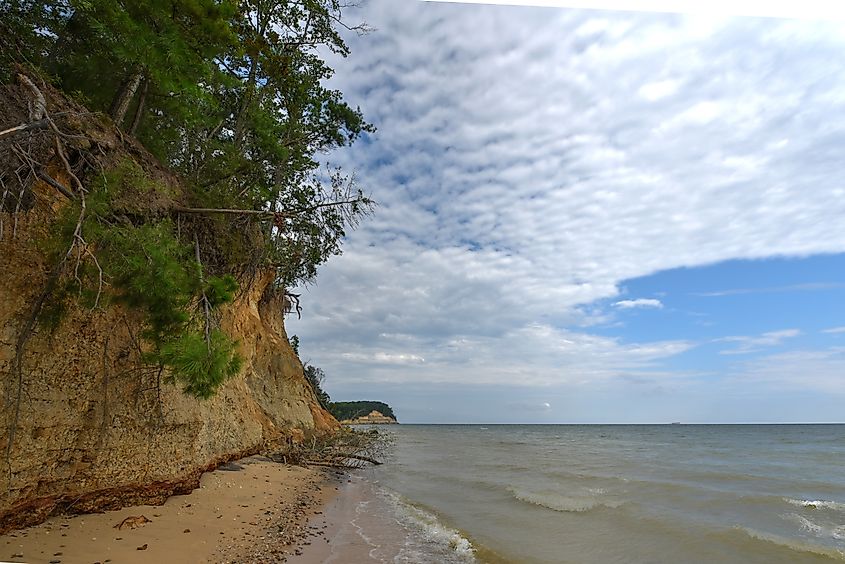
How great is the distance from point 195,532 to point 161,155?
24.2 feet

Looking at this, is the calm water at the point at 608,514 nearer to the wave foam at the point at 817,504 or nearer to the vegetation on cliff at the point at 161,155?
the wave foam at the point at 817,504

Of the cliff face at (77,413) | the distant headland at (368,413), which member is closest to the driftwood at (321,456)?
the cliff face at (77,413)

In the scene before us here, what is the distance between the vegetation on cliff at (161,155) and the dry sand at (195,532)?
6.05 feet

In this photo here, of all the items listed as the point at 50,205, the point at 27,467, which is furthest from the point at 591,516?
the point at 50,205

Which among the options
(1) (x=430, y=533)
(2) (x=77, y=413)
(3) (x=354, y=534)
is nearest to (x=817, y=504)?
(1) (x=430, y=533)

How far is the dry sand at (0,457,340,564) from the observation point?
521cm

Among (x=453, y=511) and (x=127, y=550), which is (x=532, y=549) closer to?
(x=453, y=511)

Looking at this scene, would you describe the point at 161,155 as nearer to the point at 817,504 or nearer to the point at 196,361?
the point at 196,361

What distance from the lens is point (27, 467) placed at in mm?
5379

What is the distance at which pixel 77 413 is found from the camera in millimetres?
6000

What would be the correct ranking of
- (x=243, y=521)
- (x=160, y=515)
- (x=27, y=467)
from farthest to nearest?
(x=243, y=521) < (x=160, y=515) < (x=27, y=467)

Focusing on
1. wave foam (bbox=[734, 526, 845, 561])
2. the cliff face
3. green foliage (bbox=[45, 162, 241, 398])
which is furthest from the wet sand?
wave foam (bbox=[734, 526, 845, 561])

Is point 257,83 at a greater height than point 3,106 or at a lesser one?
greater

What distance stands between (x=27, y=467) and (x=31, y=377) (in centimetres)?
100
